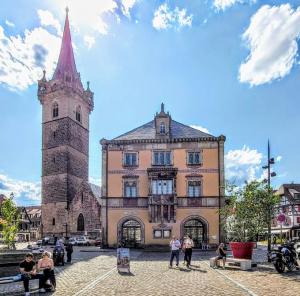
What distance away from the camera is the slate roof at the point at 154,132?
149 feet

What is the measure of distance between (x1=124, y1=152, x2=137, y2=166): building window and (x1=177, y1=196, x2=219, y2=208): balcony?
19.6 ft

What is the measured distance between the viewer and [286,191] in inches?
2982

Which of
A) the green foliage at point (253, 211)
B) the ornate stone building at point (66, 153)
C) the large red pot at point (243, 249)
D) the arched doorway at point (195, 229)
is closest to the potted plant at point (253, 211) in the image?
the green foliage at point (253, 211)

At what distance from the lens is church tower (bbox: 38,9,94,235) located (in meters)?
72.2

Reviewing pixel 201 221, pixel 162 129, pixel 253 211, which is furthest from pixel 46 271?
pixel 162 129

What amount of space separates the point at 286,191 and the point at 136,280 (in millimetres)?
64163

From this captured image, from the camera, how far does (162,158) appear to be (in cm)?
4475

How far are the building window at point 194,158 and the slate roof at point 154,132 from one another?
195 centimetres

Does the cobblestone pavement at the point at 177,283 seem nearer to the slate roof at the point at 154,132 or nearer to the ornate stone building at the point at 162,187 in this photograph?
the ornate stone building at the point at 162,187

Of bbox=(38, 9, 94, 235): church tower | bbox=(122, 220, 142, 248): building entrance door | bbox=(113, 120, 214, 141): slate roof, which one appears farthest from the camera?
bbox=(38, 9, 94, 235): church tower

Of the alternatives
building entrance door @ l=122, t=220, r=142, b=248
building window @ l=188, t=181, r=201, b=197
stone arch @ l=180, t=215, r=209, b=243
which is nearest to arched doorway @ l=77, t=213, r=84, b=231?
building entrance door @ l=122, t=220, r=142, b=248

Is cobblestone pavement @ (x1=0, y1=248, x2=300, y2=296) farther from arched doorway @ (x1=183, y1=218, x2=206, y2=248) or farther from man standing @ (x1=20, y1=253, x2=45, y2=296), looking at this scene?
arched doorway @ (x1=183, y1=218, x2=206, y2=248)

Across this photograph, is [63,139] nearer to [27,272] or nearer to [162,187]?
[162,187]

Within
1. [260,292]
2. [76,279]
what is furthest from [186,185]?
[260,292]
